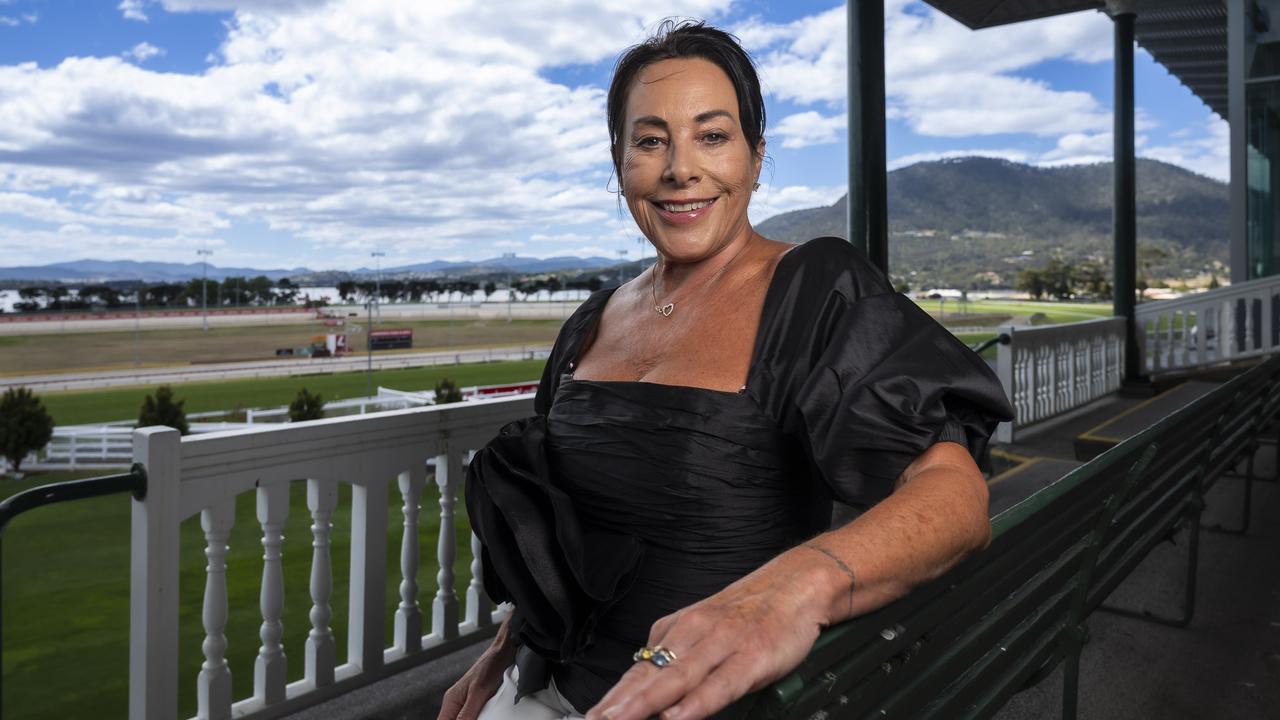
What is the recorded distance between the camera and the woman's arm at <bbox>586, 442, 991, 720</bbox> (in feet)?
1.59

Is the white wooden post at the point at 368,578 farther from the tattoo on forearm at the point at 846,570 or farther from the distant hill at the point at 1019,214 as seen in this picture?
the distant hill at the point at 1019,214

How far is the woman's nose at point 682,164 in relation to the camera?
0.97 m

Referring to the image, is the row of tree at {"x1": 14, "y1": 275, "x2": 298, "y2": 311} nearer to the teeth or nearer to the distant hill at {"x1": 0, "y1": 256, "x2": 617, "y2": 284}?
the distant hill at {"x1": 0, "y1": 256, "x2": 617, "y2": 284}

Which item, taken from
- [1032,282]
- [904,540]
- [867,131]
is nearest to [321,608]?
[904,540]

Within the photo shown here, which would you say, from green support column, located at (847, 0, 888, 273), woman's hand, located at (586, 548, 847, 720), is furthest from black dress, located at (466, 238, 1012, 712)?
green support column, located at (847, 0, 888, 273)

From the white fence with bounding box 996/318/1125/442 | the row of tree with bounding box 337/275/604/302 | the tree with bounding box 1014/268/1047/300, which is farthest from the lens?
the tree with bounding box 1014/268/1047/300

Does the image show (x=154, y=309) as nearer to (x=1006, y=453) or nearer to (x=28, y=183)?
(x=28, y=183)

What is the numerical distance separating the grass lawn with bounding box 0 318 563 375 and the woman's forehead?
196 ft

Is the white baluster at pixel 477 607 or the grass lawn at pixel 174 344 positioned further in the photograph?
the grass lawn at pixel 174 344

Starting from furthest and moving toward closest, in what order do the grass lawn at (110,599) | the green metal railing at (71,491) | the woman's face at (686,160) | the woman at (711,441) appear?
the grass lawn at (110,599)
the green metal railing at (71,491)
the woman's face at (686,160)
the woman at (711,441)

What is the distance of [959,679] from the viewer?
→ 94 centimetres

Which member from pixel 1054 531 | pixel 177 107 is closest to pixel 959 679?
pixel 1054 531

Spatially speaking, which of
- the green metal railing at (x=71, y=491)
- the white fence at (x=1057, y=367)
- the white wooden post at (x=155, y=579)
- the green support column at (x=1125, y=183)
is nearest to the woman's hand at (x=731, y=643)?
the green metal railing at (x=71, y=491)

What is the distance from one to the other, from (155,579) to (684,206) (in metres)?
1.33
